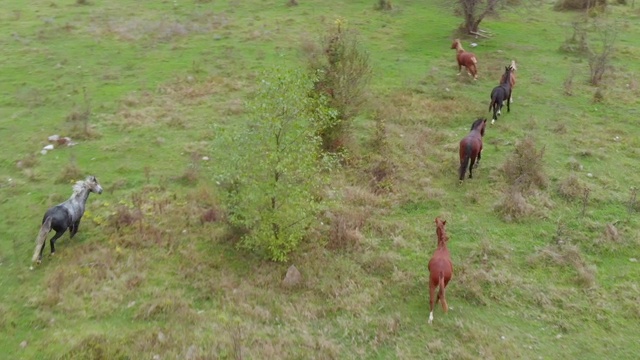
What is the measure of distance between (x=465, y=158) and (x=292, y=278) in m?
5.23

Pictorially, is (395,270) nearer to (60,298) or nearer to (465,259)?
(465,259)

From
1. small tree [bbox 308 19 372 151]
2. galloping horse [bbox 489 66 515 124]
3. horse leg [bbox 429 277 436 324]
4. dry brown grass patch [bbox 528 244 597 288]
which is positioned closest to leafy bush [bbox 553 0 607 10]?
galloping horse [bbox 489 66 515 124]

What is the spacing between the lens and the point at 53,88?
17.0 m

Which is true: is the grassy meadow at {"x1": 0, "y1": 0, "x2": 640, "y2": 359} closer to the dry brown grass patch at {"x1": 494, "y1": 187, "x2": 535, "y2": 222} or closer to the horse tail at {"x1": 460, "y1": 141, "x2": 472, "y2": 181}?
the dry brown grass patch at {"x1": 494, "y1": 187, "x2": 535, "y2": 222}

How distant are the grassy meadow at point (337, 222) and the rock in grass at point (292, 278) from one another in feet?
0.55

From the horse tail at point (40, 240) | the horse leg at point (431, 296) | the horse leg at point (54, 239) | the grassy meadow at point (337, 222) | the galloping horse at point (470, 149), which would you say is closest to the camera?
the grassy meadow at point (337, 222)

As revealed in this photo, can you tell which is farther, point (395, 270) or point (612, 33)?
point (612, 33)

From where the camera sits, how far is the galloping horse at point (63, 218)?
29.6 ft

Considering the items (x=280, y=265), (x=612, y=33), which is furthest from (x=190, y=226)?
(x=612, y=33)

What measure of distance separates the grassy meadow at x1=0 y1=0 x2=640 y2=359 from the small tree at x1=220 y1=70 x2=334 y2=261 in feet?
2.15

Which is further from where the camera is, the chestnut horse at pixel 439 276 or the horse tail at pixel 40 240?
the horse tail at pixel 40 240

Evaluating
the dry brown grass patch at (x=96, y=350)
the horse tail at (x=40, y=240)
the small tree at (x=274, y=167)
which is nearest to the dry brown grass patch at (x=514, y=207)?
the small tree at (x=274, y=167)

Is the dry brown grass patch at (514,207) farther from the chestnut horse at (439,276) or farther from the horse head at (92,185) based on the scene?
the horse head at (92,185)

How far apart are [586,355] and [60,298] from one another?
7.92 metres
